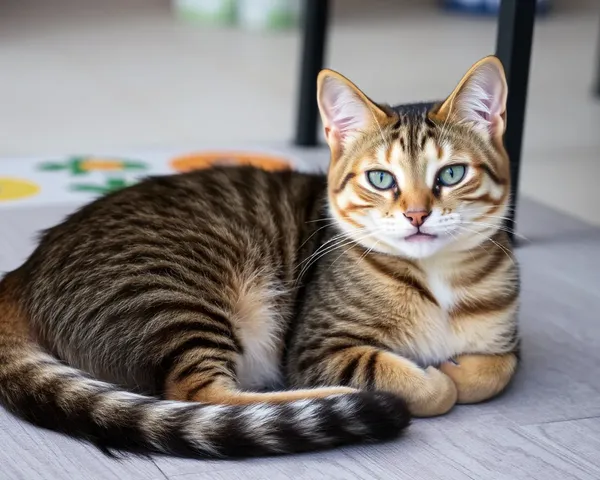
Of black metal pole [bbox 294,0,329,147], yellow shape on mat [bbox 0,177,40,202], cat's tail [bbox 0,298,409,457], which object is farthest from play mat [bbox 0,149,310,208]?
→ cat's tail [bbox 0,298,409,457]

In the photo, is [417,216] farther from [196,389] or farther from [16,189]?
[16,189]

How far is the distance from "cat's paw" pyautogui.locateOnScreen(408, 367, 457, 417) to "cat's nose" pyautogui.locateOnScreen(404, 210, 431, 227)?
255 millimetres

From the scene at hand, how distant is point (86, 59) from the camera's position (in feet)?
15.1

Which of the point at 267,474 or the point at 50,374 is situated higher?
the point at 50,374

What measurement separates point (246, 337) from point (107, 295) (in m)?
0.26

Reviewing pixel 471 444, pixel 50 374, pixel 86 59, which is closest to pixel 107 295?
pixel 50 374

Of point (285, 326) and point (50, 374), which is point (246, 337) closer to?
point (285, 326)

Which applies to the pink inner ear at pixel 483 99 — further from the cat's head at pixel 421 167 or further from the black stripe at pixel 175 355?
the black stripe at pixel 175 355

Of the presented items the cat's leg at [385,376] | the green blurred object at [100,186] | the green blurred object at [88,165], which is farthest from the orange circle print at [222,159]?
the cat's leg at [385,376]

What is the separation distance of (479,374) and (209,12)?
4000 millimetres

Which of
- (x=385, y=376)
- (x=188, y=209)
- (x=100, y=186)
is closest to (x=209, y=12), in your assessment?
(x=100, y=186)

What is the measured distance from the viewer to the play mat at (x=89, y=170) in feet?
9.42

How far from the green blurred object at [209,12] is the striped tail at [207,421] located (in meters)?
4.03

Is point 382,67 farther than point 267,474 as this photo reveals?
Yes
